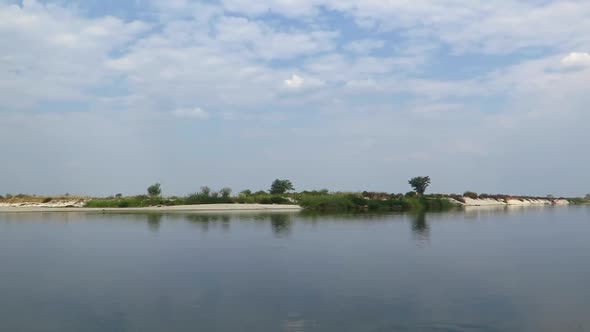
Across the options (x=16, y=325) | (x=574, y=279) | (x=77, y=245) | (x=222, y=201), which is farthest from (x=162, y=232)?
(x=222, y=201)

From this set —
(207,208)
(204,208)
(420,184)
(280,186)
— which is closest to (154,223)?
(204,208)

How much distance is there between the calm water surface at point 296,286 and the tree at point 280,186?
5668 centimetres

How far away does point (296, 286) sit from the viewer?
14070mm

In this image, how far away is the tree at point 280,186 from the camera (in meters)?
82.2

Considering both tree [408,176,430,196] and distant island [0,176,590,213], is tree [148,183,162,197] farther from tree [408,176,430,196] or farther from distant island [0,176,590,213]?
tree [408,176,430,196]

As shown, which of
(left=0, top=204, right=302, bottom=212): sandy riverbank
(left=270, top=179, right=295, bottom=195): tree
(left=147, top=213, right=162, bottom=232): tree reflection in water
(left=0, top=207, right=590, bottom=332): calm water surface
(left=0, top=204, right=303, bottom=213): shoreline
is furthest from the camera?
(left=270, top=179, right=295, bottom=195): tree

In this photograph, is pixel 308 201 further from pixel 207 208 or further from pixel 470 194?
pixel 470 194

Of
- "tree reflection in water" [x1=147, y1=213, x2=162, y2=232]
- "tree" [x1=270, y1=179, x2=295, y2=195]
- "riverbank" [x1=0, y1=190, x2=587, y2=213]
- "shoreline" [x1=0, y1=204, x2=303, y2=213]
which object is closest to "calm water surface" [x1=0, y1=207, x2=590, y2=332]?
"tree reflection in water" [x1=147, y1=213, x2=162, y2=232]

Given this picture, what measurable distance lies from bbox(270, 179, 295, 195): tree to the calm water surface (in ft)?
186

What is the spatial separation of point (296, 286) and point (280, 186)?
6872cm

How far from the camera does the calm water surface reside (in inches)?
414

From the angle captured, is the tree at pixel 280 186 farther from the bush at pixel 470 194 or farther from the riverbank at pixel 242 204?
the bush at pixel 470 194

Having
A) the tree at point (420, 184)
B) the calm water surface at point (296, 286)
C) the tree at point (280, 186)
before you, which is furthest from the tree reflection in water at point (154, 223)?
the tree at point (420, 184)

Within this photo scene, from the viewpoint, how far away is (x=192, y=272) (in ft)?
53.9
